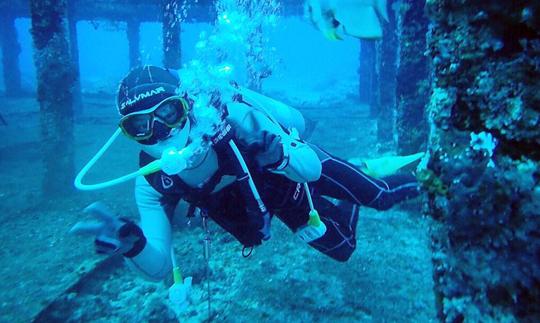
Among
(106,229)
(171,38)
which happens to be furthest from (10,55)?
A: (106,229)

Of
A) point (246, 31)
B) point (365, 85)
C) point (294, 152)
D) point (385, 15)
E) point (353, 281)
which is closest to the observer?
point (385, 15)

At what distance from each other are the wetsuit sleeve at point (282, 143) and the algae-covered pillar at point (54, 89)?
5.39 m

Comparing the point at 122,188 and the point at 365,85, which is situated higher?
the point at 365,85

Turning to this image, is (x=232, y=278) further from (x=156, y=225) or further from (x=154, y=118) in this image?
(x=154, y=118)

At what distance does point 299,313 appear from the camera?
3.38m

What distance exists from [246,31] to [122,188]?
474 centimetres

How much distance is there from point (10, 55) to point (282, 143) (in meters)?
21.5

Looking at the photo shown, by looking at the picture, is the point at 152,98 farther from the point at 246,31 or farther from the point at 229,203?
the point at 246,31

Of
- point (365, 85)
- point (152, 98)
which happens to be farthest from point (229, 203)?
point (365, 85)

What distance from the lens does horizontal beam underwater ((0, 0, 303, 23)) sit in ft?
52.4

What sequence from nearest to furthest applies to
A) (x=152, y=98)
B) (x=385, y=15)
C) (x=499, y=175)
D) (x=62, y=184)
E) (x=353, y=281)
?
(x=499, y=175)
(x=385, y=15)
(x=152, y=98)
(x=353, y=281)
(x=62, y=184)

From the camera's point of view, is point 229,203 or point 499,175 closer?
point 499,175

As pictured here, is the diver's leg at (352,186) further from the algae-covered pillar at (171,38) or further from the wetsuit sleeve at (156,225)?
the algae-covered pillar at (171,38)

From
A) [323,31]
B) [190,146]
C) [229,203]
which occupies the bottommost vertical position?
[229,203]
